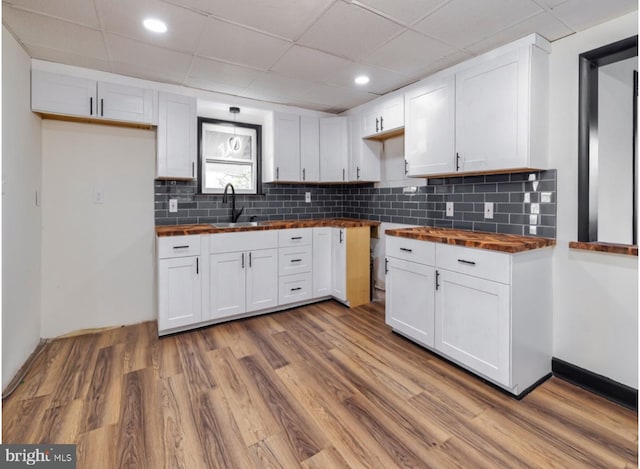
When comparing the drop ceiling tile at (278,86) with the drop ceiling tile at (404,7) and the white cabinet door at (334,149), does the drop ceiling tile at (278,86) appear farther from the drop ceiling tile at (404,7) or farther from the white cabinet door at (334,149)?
the drop ceiling tile at (404,7)

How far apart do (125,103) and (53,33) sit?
67 cm

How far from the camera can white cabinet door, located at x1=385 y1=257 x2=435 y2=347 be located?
2414 millimetres

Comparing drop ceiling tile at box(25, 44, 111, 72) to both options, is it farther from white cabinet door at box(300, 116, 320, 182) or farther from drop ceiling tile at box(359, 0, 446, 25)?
drop ceiling tile at box(359, 0, 446, 25)

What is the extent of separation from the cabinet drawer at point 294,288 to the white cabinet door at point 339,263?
0.30 m

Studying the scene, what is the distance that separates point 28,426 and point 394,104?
3476 millimetres

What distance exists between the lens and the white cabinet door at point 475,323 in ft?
6.34

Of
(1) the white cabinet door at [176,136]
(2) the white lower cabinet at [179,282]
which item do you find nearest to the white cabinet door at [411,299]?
(2) the white lower cabinet at [179,282]

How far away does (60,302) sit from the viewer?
2777 mm

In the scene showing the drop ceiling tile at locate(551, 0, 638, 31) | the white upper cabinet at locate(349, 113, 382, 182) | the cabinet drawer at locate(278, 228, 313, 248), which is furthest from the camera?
the white upper cabinet at locate(349, 113, 382, 182)

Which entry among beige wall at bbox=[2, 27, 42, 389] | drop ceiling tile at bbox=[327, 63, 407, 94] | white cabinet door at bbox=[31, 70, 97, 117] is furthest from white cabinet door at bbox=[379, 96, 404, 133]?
beige wall at bbox=[2, 27, 42, 389]

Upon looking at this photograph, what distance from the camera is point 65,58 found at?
7.96 feet

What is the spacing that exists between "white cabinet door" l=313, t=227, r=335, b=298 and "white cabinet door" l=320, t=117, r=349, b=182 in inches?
27.5

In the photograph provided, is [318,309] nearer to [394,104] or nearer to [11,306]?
[394,104]

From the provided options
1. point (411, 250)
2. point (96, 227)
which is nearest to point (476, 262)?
point (411, 250)
